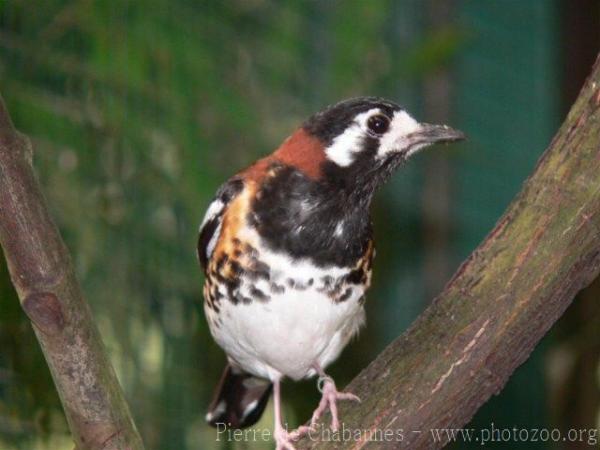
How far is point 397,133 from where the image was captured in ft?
9.68

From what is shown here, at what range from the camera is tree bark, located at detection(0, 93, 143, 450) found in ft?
7.33

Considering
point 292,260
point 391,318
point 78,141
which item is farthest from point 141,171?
point 391,318

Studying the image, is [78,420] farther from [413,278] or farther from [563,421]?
[413,278]

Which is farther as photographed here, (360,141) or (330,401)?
(360,141)

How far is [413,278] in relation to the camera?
209 inches

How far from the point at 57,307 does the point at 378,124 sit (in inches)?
40.8

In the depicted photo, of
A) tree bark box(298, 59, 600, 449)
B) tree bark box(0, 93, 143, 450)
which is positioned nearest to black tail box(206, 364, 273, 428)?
tree bark box(298, 59, 600, 449)

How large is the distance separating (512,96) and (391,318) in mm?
1367

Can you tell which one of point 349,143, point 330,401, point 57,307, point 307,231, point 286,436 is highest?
point 349,143

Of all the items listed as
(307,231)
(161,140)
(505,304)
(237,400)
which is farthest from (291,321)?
(161,140)

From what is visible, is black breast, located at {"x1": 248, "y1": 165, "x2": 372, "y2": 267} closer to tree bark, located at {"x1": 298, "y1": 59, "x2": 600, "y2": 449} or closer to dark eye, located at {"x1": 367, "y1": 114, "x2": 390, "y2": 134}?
dark eye, located at {"x1": 367, "y1": 114, "x2": 390, "y2": 134}

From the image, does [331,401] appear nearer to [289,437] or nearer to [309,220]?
[289,437]

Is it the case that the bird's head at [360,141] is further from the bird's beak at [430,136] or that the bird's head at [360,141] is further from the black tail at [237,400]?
the black tail at [237,400]

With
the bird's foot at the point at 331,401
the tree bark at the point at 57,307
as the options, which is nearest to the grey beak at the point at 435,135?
the bird's foot at the point at 331,401
